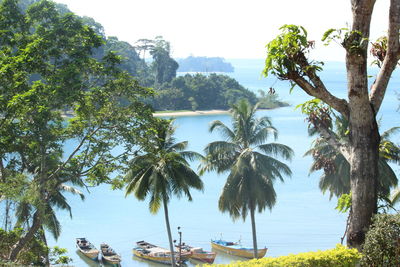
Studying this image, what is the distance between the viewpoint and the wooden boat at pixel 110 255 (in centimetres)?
3372

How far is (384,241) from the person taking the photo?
23.8 feet

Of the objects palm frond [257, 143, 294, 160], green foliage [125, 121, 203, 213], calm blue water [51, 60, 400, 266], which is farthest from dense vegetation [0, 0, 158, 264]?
calm blue water [51, 60, 400, 266]

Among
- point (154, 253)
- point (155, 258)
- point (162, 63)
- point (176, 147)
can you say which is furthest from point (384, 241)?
point (162, 63)

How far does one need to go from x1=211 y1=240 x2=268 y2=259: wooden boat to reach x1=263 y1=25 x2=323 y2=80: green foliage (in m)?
28.2

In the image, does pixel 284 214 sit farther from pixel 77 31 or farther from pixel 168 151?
pixel 77 31

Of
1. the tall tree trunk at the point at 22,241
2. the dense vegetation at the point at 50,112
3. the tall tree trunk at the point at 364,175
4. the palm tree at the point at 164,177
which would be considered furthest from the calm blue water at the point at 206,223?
the tall tree trunk at the point at 364,175

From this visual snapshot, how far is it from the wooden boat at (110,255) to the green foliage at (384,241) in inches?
1098

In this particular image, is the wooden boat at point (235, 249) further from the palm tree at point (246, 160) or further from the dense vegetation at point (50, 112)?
the dense vegetation at point (50, 112)

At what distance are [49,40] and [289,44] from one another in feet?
36.0

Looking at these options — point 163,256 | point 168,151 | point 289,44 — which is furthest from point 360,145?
point 163,256

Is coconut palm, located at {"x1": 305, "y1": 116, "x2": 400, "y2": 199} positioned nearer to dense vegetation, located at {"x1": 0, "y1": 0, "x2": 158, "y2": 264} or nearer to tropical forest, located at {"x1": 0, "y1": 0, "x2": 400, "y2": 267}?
tropical forest, located at {"x1": 0, "y1": 0, "x2": 400, "y2": 267}

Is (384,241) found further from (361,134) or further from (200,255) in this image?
(200,255)

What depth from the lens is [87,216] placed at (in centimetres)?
4384

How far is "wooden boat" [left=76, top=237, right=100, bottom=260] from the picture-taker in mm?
34906
